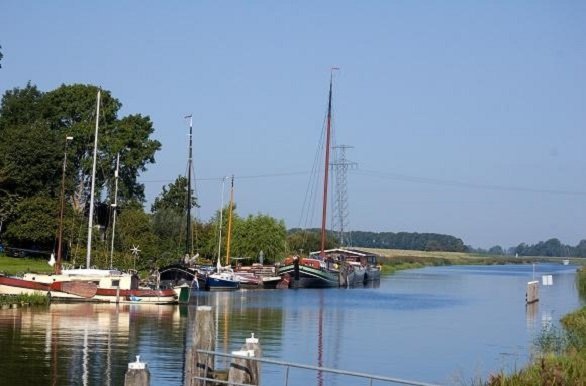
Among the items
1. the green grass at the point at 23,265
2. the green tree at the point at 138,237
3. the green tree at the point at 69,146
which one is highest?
the green tree at the point at 69,146

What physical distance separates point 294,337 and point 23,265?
4382cm

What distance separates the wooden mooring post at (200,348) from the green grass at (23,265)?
196 feet

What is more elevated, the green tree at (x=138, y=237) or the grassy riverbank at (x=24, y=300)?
the green tree at (x=138, y=237)

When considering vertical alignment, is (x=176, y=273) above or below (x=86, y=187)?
below

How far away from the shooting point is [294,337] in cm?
4644

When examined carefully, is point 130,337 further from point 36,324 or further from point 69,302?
point 69,302

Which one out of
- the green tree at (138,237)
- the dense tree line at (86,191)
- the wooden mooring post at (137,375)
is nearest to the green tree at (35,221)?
the dense tree line at (86,191)

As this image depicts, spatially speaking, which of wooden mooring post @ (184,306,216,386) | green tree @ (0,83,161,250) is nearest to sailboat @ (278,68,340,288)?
green tree @ (0,83,161,250)

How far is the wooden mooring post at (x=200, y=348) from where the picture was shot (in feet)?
63.3

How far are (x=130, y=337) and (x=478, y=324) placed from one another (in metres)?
23.1

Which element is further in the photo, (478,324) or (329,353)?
(478,324)

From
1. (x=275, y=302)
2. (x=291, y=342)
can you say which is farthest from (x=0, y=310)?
(x=275, y=302)

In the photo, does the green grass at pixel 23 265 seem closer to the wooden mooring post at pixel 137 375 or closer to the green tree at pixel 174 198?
the green tree at pixel 174 198

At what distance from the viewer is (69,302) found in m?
62.7
